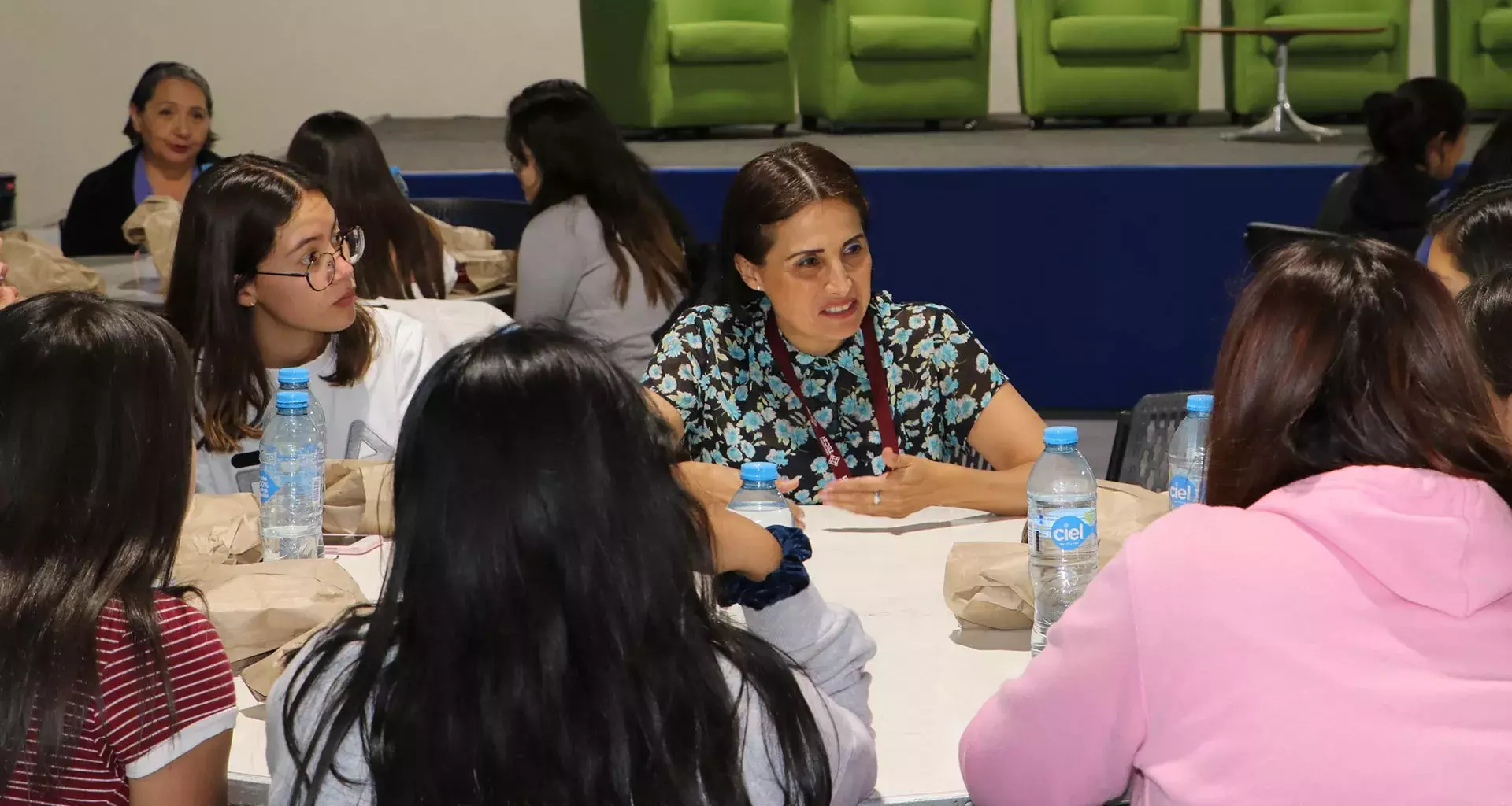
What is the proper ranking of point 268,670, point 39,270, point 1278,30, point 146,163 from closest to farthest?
point 268,670 < point 39,270 < point 146,163 < point 1278,30

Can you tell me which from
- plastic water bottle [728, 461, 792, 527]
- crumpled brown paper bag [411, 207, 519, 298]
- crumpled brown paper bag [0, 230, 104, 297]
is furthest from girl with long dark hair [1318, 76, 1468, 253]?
crumpled brown paper bag [0, 230, 104, 297]

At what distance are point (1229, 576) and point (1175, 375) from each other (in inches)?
176

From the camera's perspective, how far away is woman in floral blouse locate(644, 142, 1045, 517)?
2549 millimetres

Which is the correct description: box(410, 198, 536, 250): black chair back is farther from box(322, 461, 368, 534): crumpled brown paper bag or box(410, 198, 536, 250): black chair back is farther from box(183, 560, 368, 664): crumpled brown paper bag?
box(183, 560, 368, 664): crumpled brown paper bag

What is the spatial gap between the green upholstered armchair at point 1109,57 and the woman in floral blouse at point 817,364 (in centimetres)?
561

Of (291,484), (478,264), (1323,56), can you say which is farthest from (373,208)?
(1323,56)

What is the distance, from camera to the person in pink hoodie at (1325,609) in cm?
117

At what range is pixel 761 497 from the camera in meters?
1.97

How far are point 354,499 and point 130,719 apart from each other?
88 centimetres

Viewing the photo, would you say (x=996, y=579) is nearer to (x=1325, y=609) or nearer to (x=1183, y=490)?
(x=1183, y=490)

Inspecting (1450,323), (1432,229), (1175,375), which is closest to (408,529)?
(1450,323)

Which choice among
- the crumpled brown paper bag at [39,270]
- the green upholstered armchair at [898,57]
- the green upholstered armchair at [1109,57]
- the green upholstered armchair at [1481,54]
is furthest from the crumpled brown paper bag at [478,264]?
the green upholstered armchair at [1481,54]

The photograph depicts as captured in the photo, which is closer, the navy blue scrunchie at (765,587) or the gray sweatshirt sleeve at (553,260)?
the navy blue scrunchie at (765,587)

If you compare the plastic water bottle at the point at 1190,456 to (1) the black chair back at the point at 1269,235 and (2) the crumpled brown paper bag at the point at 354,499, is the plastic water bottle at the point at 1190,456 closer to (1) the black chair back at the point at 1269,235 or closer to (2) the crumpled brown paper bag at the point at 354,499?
(2) the crumpled brown paper bag at the point at 354,499
